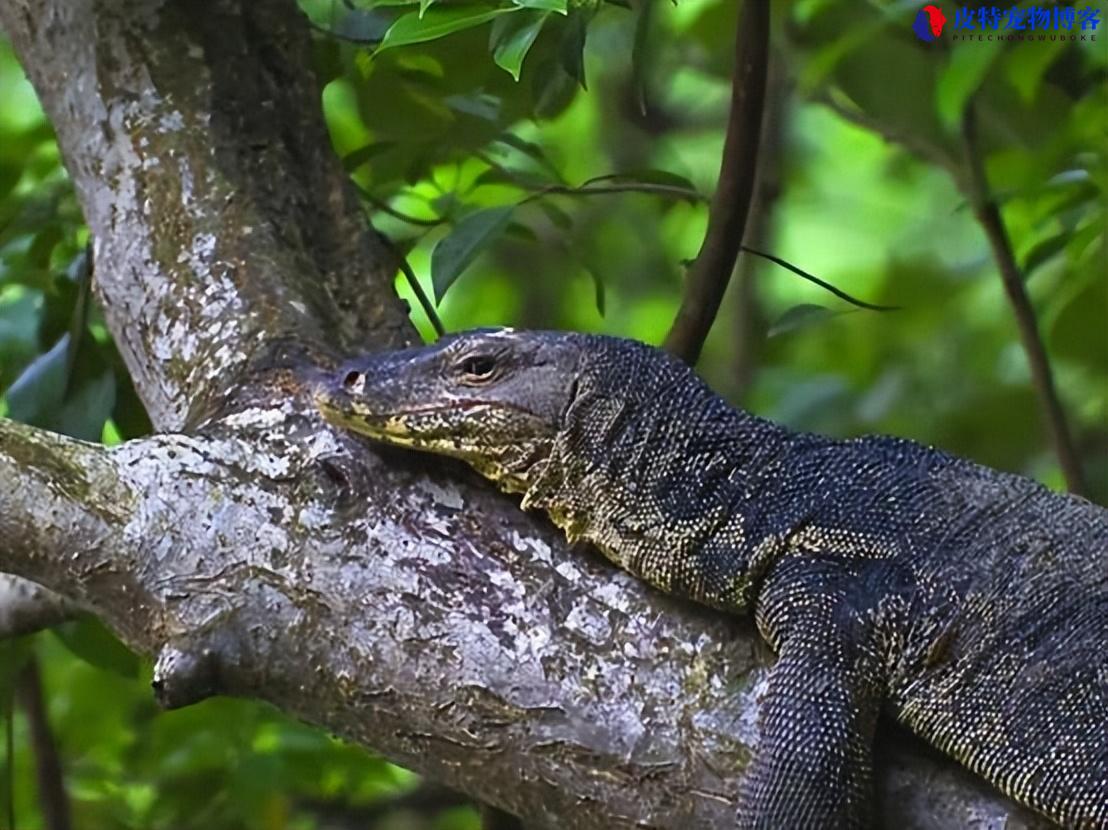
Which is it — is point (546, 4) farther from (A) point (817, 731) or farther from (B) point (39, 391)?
(B) point (39, 391)

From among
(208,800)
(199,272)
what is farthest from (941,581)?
(208,800)

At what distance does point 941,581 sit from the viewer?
1690 mm

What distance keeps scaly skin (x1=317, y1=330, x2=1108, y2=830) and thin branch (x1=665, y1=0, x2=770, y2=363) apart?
263 millimetres

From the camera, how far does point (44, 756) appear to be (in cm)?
265

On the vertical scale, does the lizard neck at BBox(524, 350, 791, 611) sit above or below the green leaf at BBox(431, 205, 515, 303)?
below

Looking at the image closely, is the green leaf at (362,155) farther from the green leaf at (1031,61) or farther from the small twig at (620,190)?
the green leaf at (1031,61)

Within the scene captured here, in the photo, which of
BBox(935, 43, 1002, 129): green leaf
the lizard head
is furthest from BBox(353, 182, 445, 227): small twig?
BBox(935, 43, 1002, 129): green leaf

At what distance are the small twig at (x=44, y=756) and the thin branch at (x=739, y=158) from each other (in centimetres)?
133

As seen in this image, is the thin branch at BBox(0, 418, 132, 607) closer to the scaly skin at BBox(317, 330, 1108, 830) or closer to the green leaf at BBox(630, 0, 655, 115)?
the scaly skin at BBox(317, 330, 1108, 830)

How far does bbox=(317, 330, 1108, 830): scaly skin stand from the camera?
1590mm

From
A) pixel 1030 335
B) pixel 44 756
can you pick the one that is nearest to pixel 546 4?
pixel 1030 335

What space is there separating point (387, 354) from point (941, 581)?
0.73m

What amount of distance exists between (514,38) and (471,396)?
460 mm

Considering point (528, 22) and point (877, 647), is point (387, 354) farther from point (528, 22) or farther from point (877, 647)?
point (877, 647)
